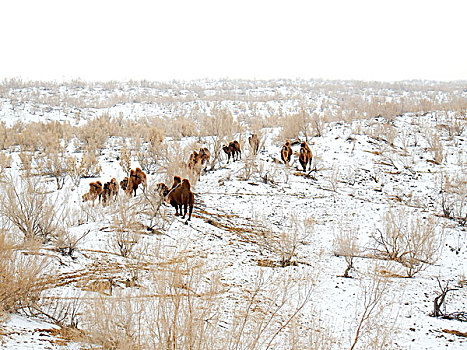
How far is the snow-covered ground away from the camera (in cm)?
473

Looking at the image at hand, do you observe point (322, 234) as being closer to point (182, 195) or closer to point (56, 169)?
point (182, 195)


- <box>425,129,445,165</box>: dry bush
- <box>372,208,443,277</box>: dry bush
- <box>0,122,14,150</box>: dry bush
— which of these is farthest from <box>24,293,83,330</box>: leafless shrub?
<box>425,129,445,165</box>: dry bush

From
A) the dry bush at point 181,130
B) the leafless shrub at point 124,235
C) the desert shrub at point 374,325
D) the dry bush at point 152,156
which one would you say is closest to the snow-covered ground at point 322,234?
the desert shrub at point 374,325

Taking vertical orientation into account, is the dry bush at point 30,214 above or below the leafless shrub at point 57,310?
above

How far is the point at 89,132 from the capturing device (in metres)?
20.1

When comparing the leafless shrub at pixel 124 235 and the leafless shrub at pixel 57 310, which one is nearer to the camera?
the leafless shrub at pixel 57 310

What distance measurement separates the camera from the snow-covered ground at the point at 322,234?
4.73 metres

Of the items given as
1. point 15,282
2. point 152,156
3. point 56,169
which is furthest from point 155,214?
point 152,156

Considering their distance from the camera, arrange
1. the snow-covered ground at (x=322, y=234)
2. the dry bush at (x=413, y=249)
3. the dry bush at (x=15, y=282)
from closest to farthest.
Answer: the dry bush at (x=15, y=282) < the snow-covered ground at (x=322, y=234) < the dry bush at (x=413, y=249)

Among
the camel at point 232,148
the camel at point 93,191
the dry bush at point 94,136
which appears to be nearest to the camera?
the camel at point 93,191

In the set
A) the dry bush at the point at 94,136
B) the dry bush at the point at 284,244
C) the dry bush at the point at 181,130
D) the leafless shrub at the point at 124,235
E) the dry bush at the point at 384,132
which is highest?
the dry bush at the point at 384,132

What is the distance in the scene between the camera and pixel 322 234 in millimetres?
9406

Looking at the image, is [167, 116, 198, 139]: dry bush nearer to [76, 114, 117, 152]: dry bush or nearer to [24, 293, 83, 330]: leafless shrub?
[76, 114, 117, 152]: dry bush

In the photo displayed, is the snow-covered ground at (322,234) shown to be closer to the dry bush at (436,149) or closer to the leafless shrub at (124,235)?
the leafless shrub at (124,235)
